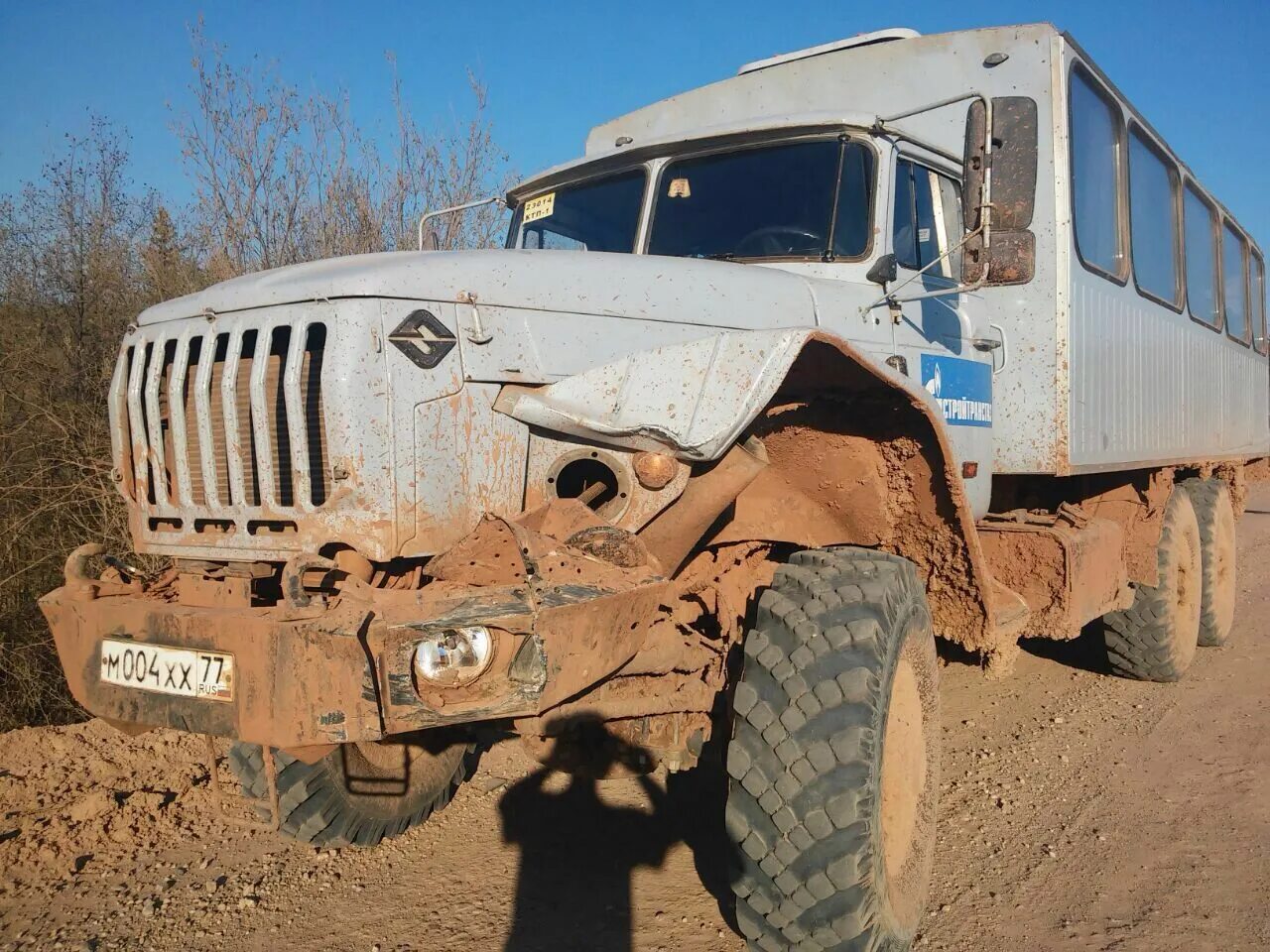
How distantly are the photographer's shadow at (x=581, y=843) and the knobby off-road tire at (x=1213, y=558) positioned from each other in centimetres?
→ 445

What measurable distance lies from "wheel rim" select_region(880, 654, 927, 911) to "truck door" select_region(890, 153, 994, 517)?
1.07 m

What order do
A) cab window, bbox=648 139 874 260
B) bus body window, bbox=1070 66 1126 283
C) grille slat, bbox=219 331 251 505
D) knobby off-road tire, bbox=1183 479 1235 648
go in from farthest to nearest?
knobby off-road tire, bbox=1183 479 1235 648, bus body window, bbox=1070 66 1126 283, cab window, bbox=648 139 874 260, grille slat, bbox=219 331 251 505

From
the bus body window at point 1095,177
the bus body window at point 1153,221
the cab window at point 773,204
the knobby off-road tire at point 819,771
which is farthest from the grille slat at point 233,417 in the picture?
the bus body window at point 1153,221

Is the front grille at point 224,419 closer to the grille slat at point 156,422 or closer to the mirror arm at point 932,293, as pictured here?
the grille slat at point 156,422

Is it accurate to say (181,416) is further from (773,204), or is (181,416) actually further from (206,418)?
(773,204)

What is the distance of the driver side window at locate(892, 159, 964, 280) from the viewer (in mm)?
3725

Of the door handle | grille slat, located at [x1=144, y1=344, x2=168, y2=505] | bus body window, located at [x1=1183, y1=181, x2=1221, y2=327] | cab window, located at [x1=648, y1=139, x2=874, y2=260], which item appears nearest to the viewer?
grille slat, located at [x1=144, y1=344, x2=168, y2=505]

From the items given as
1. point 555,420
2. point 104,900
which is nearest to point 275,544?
point 555,420

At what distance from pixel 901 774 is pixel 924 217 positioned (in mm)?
2180

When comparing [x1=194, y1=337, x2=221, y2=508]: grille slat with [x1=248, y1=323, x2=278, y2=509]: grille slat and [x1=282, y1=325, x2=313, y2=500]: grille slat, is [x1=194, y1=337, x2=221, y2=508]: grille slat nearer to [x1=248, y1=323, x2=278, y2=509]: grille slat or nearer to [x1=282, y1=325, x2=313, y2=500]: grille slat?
[x1=248, y1=323, x2=278, y2=509]: grille slat

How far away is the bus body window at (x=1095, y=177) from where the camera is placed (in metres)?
4.46

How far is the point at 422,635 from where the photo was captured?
213cm

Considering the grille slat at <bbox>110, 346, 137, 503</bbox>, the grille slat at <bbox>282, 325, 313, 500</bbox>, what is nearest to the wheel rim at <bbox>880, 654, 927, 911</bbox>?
the grille slat at <bbox>282, 325, 313, 500</bbox>

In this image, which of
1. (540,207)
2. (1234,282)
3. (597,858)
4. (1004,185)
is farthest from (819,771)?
(1234,282)
